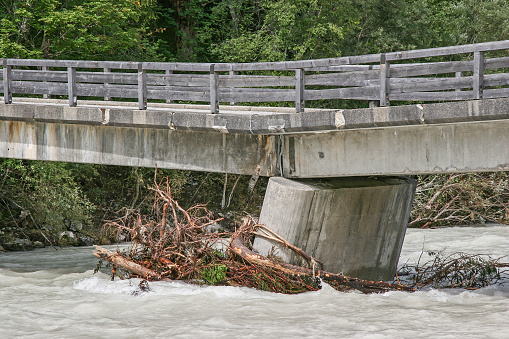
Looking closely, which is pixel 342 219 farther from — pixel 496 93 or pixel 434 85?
pixel 496 93

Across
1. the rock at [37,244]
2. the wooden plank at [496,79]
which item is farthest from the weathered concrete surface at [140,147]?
the rock at [37,244]

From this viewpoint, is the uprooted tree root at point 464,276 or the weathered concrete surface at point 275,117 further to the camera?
the uprooted tree root at point 464,276

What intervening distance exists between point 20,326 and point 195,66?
5260 mm

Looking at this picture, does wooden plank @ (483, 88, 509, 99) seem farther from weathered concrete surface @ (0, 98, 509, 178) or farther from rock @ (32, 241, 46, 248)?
rock @ (32, 241, 46, 248)

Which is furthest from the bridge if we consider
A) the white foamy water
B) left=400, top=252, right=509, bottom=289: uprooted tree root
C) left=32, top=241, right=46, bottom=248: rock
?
left=32, top=241, right=46, bottom=248: rock

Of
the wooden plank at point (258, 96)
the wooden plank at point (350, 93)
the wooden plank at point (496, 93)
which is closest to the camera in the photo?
the wooden plank at point (496, 93)

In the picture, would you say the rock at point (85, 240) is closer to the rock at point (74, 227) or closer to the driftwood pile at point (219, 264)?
the rock at point (74, 227)

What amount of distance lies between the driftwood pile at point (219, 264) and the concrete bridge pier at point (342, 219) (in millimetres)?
250

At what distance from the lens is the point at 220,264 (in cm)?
1022

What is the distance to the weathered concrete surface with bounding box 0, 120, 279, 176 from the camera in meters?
10.6

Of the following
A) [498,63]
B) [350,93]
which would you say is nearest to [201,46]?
[350,93]

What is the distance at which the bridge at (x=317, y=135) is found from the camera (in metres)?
8.50

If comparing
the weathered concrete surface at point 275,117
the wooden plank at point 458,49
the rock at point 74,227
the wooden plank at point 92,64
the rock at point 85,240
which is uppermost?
the wooden plank at point 92,64

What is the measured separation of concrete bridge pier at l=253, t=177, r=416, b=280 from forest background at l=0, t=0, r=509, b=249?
8050 millimetres
